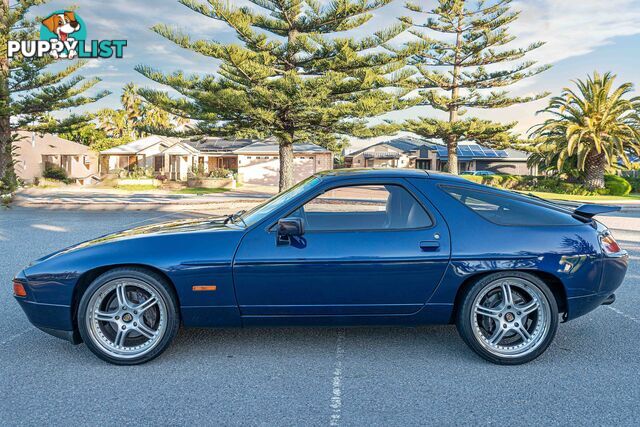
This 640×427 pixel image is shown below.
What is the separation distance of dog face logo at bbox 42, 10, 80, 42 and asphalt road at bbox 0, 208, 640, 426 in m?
23.1

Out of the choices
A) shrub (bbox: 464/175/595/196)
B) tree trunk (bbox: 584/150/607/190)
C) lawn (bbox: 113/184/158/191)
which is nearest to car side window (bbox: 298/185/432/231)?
shrub (bbox: 464/175/595/196)

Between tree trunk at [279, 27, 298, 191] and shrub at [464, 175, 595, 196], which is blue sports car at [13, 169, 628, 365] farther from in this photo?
shrub at [464, 175, 595, 196]

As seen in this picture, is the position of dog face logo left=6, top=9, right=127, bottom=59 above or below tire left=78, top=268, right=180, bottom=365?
above

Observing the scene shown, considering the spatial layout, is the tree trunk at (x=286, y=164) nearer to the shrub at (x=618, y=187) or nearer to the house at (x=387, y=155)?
the shrub at (x=618, y=187)

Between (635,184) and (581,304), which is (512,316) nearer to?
(581,304)

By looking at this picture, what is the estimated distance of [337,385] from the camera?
3.46 meters

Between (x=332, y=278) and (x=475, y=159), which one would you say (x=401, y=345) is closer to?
(x=332, y=278)

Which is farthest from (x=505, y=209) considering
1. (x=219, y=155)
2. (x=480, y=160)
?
(x=480, y=160)

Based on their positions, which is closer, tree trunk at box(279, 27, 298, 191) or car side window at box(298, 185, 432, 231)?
car side window at box(298, 185, 432, 231)

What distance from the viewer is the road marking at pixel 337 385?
3027mm

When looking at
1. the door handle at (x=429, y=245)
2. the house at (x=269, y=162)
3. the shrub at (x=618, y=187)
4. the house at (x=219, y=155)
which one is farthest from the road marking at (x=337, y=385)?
the house at (x=219, y=155)

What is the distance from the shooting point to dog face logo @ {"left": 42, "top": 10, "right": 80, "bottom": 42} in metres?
23.7

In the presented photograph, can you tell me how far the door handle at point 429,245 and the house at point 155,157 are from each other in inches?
1485

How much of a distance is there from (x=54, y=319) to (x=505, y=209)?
356 cm
